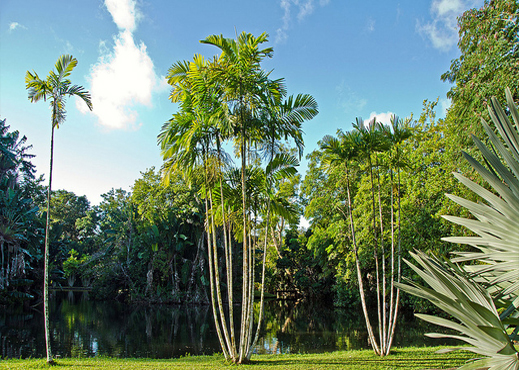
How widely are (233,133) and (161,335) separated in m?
10.9

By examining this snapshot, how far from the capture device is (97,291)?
109 ft

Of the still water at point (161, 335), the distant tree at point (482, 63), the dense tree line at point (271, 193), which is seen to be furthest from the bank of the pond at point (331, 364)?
→ the distant tree at point (482, 63)

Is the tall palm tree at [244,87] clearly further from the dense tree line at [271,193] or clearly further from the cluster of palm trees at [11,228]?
the cluster of palm trees at [11,228]

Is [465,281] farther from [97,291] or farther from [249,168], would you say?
[97,291]

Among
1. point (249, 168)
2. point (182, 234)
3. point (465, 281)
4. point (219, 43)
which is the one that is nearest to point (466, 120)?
point (249, 168)

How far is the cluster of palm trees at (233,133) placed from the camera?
26.8 feet

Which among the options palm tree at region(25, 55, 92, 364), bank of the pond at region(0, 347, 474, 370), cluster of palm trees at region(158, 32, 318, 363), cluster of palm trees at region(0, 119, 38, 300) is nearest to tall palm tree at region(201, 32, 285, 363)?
cluster of palm trees at region(158, 32, 318, 363)

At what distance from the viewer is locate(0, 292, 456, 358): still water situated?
464 inches

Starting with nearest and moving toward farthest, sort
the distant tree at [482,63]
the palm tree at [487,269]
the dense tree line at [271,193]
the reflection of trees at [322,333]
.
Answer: the palm tree at [487,269] → the dense tree line at [271,193] → the distant tree at [482,63] → the reflection of trees at [322,333]

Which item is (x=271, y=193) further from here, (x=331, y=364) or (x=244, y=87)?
(x=331, y=364)

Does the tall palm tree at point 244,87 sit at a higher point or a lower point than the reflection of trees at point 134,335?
higher

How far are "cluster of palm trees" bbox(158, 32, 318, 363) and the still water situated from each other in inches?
183

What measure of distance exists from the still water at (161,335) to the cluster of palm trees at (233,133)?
4.66 m

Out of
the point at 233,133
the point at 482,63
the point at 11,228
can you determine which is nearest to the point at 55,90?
the point at 233,133
